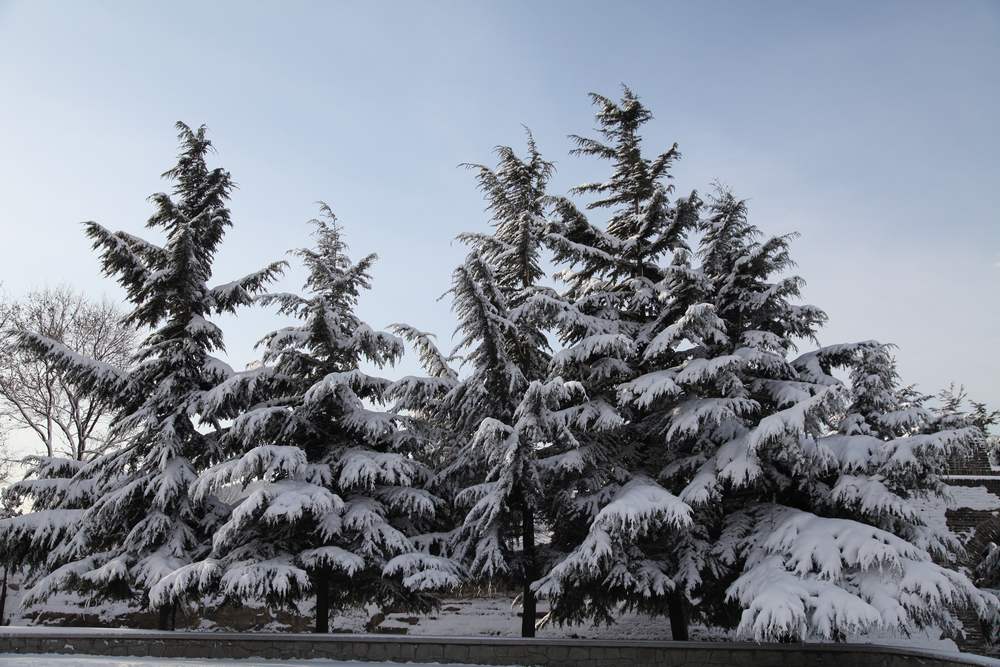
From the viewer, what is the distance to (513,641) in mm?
10625

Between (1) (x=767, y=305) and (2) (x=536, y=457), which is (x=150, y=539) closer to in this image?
(2) (x=536, y=457)

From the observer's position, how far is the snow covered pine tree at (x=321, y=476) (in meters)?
11.4

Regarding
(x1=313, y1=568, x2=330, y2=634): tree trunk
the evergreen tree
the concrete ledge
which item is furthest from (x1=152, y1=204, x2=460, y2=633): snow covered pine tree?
the evergreen tree

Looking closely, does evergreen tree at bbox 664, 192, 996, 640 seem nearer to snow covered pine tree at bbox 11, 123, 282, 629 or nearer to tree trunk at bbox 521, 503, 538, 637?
tree trunk at bbox 521, 503, 538, 637

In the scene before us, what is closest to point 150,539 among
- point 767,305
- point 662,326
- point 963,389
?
point 662,326

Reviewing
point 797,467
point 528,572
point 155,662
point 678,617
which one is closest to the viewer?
point 155,662

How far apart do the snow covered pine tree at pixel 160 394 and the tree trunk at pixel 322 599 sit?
2642 millimetres

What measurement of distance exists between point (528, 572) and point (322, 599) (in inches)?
168

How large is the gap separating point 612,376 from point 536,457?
2452 mm

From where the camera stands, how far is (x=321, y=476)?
1260cm

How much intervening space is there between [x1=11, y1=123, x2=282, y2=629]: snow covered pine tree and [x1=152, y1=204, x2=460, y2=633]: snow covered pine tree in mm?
916

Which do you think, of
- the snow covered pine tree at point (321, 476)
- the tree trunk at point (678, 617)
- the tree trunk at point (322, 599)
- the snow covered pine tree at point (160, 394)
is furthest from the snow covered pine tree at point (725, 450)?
the snow covered pine tree at point (160, 394)

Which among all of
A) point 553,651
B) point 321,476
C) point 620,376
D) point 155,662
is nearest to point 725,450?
point 620,376

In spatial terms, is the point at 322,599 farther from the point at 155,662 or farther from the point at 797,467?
the point at 797,467
